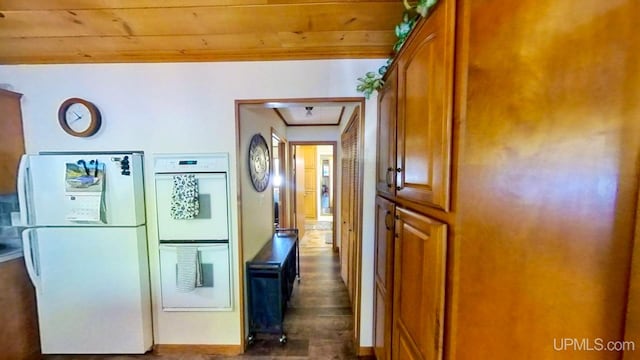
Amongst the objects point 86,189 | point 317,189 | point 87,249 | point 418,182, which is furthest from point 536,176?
point 317,189

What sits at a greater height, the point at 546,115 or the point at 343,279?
the point at 546,115

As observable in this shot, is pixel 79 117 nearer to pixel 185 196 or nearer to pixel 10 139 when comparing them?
pixel 10 139

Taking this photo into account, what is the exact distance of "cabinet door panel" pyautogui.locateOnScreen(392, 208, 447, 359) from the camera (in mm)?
914

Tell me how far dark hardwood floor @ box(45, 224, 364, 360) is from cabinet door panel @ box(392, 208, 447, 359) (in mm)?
1072

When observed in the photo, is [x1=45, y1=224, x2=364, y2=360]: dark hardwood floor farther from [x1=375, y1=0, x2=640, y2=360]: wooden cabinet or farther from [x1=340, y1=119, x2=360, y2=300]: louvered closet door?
[x1=375, y1=0, x2=640, y2=360]: wooden cabinet

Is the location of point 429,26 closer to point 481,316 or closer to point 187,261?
point 481,316

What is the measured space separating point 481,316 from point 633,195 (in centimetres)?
55

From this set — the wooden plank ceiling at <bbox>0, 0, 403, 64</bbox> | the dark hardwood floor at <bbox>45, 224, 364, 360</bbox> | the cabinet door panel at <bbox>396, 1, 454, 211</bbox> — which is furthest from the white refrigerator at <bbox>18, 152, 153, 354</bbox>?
the cabinet door panel at <bbox>396, 1, 454, 211</bbox>

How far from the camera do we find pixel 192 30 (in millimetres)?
1695

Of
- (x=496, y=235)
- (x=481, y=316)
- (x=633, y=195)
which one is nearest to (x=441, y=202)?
(x=496, y=235)

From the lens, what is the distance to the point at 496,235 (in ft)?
2.68

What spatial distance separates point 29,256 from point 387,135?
9.18ft

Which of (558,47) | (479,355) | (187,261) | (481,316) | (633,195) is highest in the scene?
(558,47)

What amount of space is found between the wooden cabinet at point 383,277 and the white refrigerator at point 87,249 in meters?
1.84
